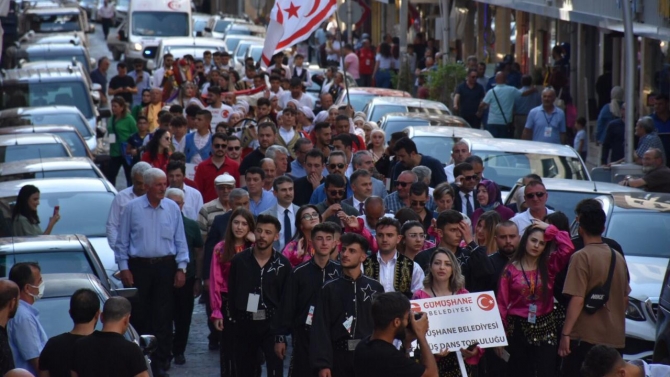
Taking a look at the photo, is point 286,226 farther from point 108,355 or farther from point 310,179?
point 108,355

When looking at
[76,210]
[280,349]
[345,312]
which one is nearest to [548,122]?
[76,210]

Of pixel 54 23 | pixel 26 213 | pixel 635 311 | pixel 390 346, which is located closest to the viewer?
pixel 390 346

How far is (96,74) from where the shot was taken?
95.7ft

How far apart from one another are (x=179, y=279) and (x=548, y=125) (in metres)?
9.75

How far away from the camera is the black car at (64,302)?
8.50 m

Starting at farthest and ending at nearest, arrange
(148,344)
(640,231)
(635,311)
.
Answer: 1. (640,231)
2. (635,311)
3. (148,344)

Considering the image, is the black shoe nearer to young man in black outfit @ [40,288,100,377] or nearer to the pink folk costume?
the pink folk costume

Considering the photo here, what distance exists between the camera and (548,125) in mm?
19375

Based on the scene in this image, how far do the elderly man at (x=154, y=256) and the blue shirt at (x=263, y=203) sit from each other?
107cm

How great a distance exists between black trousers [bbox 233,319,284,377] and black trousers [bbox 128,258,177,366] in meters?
1.50

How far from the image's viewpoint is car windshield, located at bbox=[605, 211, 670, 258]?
37.3 ft

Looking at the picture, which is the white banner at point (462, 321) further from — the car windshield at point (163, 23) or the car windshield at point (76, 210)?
the car windshield at point (163, 23)

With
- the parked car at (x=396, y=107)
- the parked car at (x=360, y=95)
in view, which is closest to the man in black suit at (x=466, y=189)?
the parked car at (x=396, y=107)

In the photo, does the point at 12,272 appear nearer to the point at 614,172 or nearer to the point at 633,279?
the point at 633,279
